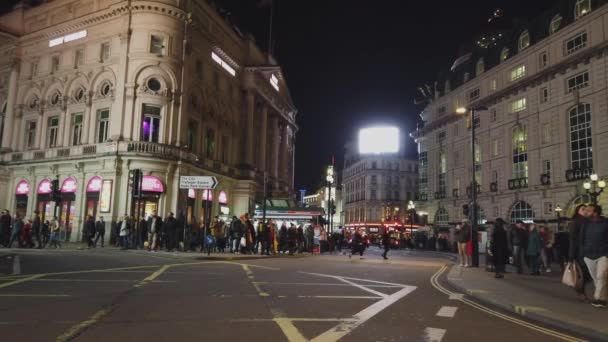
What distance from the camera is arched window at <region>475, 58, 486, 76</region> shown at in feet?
186

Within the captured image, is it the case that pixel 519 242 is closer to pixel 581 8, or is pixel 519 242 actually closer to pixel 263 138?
pixel 581 8

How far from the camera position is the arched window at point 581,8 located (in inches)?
1613

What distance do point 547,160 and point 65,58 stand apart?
4229 cm

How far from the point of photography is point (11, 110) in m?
41.5

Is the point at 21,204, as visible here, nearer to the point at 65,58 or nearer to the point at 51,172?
the point at 51,172

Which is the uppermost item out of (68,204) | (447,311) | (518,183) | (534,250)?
(518,183)

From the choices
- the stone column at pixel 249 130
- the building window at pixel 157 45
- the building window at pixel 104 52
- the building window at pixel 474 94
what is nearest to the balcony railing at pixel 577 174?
the building window at pixel 474 94

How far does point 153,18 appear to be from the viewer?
35.5 m

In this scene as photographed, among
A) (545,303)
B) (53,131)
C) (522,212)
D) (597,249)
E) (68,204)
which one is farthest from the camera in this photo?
(522,212)

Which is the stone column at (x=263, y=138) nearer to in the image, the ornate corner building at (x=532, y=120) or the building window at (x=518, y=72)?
the ornate corner building at (x=532, y=120)

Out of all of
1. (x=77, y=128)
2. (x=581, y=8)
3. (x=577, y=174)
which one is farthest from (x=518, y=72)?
(x=77, y=128)

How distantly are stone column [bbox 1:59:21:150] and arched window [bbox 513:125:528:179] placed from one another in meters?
45.5

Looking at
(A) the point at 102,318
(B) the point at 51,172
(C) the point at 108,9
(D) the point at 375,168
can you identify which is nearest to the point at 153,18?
(C) the point at 108,9

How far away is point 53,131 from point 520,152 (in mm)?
42257
